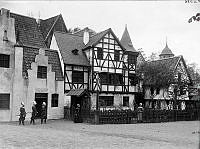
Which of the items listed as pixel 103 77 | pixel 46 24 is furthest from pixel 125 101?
pixel 46 24

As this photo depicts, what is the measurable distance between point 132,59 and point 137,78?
2.66m

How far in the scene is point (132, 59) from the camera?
41688mm

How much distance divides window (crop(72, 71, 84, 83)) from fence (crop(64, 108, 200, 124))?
451cm

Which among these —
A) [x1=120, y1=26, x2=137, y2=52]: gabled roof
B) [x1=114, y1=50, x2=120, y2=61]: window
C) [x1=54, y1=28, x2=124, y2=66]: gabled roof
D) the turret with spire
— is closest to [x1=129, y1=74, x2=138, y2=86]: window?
[x1=114, y1=50, x2=120, y2=61]: window

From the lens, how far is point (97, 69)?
36.3 metres

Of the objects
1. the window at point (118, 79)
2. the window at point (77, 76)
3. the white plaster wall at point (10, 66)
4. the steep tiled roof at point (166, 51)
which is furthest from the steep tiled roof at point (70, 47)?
the steep tiled roof at point (166, 51)

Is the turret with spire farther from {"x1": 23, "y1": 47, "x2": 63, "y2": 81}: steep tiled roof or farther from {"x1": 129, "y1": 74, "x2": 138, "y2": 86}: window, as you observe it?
{"x1": 23, "y1": 47, "x2": 63, "y2": 81}: steep tiled roof

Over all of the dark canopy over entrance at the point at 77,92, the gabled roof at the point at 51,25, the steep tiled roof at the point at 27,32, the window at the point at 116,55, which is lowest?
the dark canopy over entrance at the point at 77,92

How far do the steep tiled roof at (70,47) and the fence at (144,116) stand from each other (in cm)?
626

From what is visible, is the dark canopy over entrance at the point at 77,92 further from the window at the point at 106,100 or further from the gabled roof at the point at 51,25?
the gabled roof at the point at 51,25

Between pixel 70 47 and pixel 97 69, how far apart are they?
417cm

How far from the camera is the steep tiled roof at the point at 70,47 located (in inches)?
1364

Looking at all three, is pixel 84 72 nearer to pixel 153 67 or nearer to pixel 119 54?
pixel 119 54

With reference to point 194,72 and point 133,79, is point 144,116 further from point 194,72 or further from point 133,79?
point 194,72
